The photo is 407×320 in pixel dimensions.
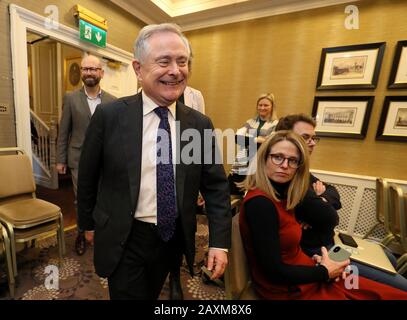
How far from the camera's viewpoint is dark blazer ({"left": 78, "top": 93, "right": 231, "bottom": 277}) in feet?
2.82

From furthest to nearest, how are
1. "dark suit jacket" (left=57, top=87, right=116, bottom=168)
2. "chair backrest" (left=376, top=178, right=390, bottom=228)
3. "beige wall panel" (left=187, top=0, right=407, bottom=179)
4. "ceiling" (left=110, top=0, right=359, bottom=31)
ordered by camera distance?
"ceiling" (left=110, top=0, right=359, bottom=31), "beige wall panel" (left=187, top=0, right=407, bottom=179), "chair backrest" (left=376, top=178, right=390, bottom=228), "dark suit jacket" (left=57, top=87, right=116, bottom=168)

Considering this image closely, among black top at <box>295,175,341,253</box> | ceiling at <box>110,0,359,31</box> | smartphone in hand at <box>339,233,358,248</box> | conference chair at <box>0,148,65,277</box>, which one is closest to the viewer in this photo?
black top at <box>295,175,341,253</box>

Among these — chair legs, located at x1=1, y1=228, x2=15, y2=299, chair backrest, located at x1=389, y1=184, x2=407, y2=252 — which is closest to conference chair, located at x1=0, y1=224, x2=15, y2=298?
chair legs, located at x1=1, y1=228, x2=15, y2=299

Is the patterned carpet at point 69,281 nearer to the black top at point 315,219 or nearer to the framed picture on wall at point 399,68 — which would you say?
the black top at point 315,219

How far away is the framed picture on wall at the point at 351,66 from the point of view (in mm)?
2486

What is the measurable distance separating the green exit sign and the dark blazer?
2.13m

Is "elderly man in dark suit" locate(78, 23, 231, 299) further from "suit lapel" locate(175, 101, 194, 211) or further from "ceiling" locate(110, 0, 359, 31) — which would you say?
"ceiling" locate(110, 0, 359, 31)

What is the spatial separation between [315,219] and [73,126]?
6.90ft

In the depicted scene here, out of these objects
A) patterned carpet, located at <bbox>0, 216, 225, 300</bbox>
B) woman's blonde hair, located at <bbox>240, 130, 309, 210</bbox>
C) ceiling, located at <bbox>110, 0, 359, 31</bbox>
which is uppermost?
ceiling, located at <bbox>110, 0, 359, 31</bbox>

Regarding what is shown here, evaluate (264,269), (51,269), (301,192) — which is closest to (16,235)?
(51,269)

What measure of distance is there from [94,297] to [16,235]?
0.71 meters

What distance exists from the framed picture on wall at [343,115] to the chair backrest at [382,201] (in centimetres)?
63
